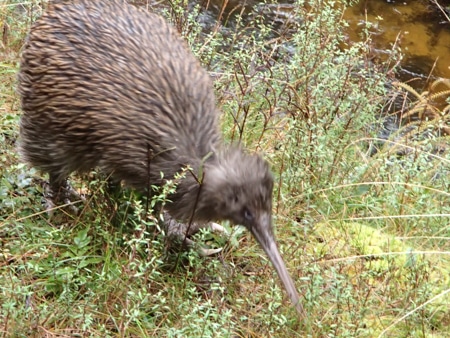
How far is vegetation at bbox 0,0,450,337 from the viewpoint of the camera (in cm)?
296

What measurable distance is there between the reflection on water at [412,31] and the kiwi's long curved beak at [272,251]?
4.50 metres

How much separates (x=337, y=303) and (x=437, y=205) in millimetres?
1485

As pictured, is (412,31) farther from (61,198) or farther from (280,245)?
(61,198)

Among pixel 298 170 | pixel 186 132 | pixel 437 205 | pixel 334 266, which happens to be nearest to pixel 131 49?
pixel 186 132

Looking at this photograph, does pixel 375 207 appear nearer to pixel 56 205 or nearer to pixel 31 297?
pixel 56 205

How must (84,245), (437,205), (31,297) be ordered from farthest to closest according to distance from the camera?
(437,205) → (84,245) → (31,297)

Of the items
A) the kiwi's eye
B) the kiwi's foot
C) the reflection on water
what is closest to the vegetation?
the kiwi's foot

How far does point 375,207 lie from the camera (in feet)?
13.4

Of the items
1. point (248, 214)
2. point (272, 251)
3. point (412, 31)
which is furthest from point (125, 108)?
point (412, 31)

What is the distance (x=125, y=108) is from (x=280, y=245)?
1009mm

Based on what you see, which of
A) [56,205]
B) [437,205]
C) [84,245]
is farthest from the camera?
[437,205]

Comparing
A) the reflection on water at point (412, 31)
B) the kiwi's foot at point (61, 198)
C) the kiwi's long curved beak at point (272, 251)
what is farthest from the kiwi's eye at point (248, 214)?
the reflection on water at point (412, 31)

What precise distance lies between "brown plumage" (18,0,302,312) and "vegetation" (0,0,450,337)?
177 mm

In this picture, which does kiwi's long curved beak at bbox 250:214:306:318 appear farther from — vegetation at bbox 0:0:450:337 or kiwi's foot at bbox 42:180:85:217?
kiwi's foot at bbox 42:180:85:217
